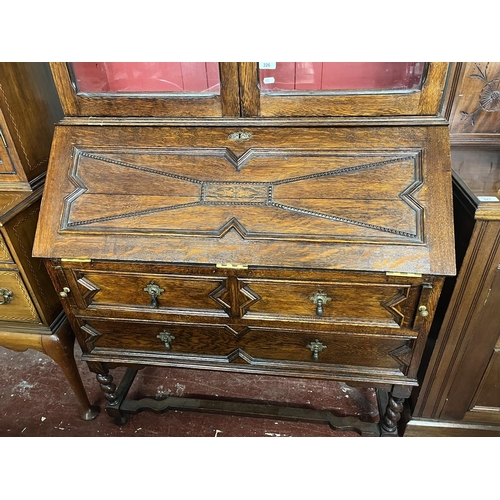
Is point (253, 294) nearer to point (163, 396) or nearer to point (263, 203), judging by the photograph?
point (263, 203)

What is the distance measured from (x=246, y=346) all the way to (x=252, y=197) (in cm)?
54

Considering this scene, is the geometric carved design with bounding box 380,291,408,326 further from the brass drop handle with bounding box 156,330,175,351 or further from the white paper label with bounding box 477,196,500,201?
the brass drop handle with bounding box 156,330,175,351

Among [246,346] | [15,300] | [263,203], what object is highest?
[263,203]

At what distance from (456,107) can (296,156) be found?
631mm

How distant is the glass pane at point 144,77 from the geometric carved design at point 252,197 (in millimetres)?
194

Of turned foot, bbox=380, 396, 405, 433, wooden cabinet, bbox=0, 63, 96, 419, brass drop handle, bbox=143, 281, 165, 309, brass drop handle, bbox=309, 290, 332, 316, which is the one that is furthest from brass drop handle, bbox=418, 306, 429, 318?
wooden cabinet, bbox=0, 63, 96, 419

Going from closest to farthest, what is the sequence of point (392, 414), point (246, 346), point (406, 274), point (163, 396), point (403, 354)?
point (406, 274)
point (403, 354)
point (246, 346)
point (392, 414)
point (163, 396)

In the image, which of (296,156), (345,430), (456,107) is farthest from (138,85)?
(345,430)

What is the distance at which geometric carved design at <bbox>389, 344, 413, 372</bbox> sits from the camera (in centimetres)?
133

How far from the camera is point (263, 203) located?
1.23 metres

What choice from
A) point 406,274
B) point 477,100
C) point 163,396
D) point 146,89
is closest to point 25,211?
point 146,89

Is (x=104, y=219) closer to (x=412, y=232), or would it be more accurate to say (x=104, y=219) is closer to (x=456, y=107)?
(x=412, y=232)

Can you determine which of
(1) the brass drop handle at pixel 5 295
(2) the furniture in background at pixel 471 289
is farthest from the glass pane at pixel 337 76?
(1) the brass drop handle at pixel 5 295

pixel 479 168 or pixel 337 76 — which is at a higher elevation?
pixel 337 76
